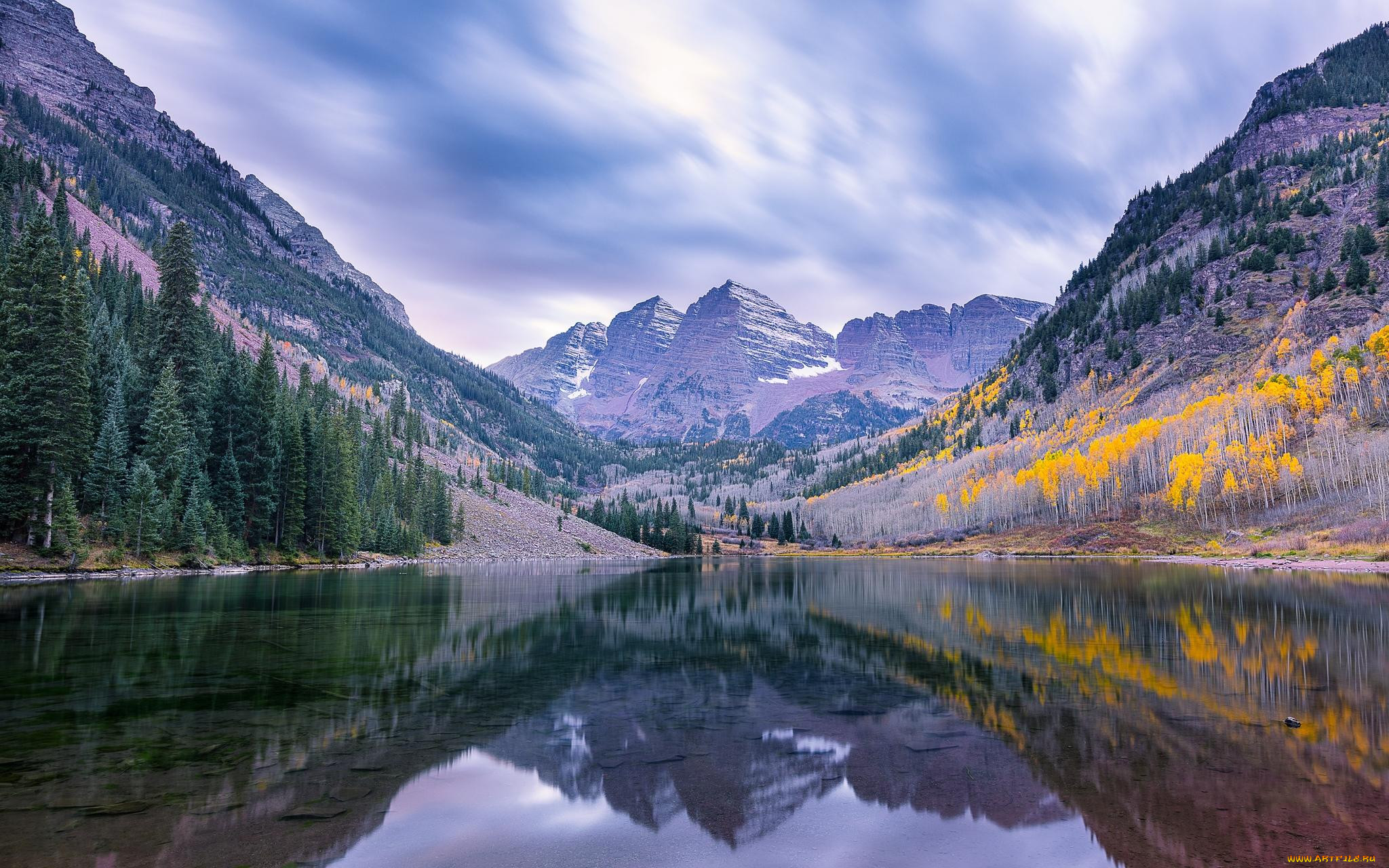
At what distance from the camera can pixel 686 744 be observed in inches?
591

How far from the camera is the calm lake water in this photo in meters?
10.0

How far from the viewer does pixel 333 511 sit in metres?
93.0

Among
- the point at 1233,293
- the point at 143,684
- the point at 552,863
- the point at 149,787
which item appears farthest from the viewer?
the point at 1233,293

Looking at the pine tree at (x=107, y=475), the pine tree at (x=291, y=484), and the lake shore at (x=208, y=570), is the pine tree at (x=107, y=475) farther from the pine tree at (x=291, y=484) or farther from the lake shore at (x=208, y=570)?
the pine tree at (x=291, y=484)

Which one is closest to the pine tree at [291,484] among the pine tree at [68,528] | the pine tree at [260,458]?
the pine tree at [260,458]

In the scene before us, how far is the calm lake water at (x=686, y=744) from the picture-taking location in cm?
1005

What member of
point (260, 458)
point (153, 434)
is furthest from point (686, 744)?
point (260, 458)

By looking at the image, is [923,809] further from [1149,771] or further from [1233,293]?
[1233,293]

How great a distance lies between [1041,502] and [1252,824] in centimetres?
16053

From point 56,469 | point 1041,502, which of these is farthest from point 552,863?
point 1041,502

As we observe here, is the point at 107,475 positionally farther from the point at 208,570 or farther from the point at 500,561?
the point at 500,561

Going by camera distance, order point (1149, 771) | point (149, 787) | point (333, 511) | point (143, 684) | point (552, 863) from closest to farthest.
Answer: point (552, 863) < point (149, 787) < point (1149, 771) < point (143, 684) < point (333, 511)

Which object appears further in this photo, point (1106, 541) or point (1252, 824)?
point (1106, 541)

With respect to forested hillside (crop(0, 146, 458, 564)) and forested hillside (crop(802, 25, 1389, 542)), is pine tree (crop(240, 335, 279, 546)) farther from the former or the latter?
forested hillside (crop(802, 25, 1389, 542))
